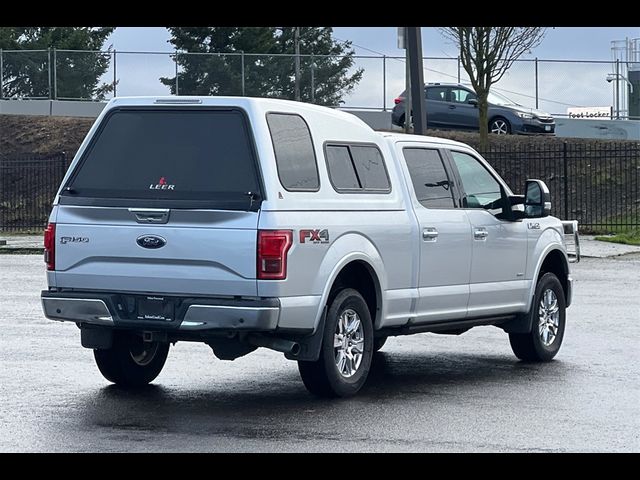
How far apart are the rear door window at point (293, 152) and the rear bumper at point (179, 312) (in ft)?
2.96

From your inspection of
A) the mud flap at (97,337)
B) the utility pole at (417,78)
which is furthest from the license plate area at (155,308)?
the utility pole at (417,78)

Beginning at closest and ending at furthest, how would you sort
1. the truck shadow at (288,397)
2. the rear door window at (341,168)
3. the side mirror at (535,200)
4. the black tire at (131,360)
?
1. the truck shadow at (288,397)
2. the rear door window at (341,168)
3. the black tire at (131,360)
4. the side mirror at (535,200)

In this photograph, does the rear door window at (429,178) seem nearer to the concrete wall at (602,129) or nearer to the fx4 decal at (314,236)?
the fx4 decal at (314,236)

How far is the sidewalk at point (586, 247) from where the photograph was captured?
25.7 metres

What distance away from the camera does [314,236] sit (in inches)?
368

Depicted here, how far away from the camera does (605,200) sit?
3512 centimetres

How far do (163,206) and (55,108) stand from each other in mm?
36065

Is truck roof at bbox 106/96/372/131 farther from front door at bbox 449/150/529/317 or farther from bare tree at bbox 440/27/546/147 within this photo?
bare tree at bbox 440/27/546/147

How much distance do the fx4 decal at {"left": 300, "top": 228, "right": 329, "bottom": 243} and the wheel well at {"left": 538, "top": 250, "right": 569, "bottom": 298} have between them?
367 centimetres

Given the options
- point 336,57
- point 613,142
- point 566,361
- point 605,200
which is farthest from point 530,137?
point 566,361

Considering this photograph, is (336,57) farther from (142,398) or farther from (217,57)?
(142,398)

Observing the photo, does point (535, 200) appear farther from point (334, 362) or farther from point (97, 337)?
point (97, 337)

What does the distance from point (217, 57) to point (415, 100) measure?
20497 mm
